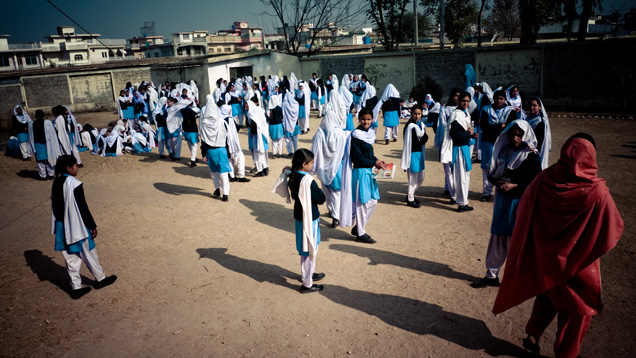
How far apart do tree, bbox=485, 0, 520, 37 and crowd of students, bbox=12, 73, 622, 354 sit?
4302cm

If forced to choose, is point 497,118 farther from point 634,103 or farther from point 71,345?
point 634,103

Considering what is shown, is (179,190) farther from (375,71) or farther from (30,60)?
(30,60)

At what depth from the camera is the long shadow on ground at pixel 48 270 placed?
4996mm

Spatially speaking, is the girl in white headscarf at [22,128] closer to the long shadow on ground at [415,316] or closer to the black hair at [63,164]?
the black hair at [63,164]

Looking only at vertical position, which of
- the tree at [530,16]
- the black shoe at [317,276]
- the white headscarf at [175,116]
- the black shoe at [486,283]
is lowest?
the black shoe at [486,283]

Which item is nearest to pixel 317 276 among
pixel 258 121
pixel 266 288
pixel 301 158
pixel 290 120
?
pixel 266 288

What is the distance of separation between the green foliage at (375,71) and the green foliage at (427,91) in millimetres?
2419

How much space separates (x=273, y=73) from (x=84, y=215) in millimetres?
19687

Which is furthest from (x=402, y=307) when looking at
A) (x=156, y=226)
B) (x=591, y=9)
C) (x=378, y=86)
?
(x=591, y=9)

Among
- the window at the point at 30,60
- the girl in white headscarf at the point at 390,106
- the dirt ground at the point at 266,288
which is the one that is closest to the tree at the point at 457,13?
the girl in white headscarf at the point at 390,106

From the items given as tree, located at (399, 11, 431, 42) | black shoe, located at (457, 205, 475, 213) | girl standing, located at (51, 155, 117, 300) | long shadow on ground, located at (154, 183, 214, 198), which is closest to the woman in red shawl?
black shoe, located at (457, 205, 475, 213)

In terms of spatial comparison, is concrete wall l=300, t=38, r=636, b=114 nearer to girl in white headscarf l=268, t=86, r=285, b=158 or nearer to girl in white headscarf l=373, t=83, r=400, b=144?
girl in white headscarf l=373, t=83, r=400, b=144

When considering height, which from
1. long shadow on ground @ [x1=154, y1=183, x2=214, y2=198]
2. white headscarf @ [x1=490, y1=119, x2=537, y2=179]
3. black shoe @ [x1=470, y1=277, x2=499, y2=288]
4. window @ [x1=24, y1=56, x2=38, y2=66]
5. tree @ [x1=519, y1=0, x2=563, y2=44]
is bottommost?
black shoe @ [x1=470, y1=277, x2=499, y2=288]

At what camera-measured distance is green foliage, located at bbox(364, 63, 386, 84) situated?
20578mm
